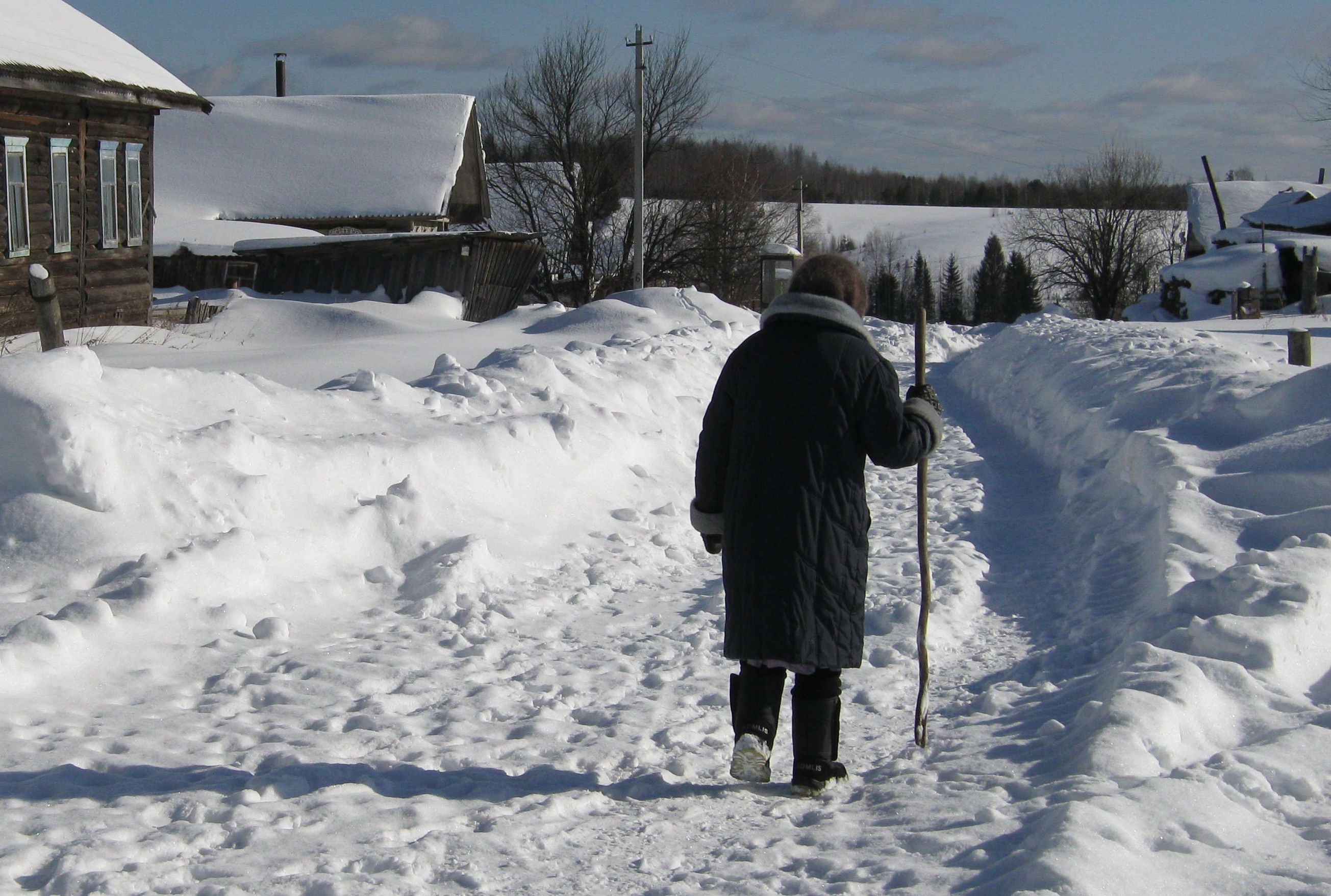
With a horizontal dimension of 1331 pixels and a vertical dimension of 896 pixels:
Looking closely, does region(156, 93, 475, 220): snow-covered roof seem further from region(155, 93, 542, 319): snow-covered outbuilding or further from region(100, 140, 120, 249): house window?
region(100, 140, 120, 249): house window

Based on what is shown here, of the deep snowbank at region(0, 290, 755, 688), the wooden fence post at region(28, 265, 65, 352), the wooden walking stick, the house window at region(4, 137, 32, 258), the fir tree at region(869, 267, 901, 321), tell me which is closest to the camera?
the wooden walking stick

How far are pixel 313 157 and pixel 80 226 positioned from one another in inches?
660

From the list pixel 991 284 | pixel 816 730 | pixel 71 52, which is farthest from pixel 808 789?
pixel 991 284

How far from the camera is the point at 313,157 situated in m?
31.5

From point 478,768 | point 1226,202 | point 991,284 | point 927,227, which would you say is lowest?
point 478,768

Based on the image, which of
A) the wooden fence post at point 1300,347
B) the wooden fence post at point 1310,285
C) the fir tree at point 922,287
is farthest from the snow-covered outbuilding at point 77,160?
the fir tree at point 922,287

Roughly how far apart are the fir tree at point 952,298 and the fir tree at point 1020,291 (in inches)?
429

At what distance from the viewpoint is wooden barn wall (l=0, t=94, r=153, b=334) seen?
46.0 ft

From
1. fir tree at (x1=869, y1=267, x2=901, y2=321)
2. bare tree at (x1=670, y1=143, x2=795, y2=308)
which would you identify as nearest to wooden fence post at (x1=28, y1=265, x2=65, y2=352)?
bare tree at (x1=670, y1=143, x2=795, y2=308)

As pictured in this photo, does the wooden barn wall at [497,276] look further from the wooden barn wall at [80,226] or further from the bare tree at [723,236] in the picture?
the bare tree at [723,236]

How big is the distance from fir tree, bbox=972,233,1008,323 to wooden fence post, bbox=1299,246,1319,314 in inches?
2056

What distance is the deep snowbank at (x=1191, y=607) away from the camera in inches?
129

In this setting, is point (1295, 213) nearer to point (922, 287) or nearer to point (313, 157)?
point (313, 157)

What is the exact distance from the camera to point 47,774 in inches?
136
